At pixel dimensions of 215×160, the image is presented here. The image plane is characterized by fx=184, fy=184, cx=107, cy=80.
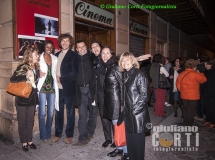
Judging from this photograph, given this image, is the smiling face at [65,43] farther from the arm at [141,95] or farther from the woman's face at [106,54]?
the arm at [141,95]

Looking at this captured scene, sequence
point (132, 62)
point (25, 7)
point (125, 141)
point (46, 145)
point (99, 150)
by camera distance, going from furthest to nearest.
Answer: point (25, 7), point (46, 145), point (99, 150), point (125, 141), point (132, 62)

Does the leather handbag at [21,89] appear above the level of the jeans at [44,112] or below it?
above

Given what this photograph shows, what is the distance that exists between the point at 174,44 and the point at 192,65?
11142 millimetres

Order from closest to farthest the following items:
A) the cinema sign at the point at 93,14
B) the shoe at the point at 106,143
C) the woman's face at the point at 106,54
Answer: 1. the woman's face at the point at 106,54
2. the shoe at the point at 106,143
3. the cinema sign at the point at 93,14

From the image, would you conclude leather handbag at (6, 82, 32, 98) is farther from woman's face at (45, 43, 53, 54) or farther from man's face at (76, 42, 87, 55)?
man's face at (76, 42, 87, 55)

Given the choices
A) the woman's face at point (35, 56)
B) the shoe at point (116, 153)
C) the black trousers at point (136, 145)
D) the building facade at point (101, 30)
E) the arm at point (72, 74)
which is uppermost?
the building facade at point (101, 30)

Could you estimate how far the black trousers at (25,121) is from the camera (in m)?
3.58

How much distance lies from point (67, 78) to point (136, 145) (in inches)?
71.7

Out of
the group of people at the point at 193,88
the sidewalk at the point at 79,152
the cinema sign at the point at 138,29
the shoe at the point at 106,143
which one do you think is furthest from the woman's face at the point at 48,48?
the cinema sign at the point at 138,29

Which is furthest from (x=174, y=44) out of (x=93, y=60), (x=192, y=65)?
(x=93, y=60)

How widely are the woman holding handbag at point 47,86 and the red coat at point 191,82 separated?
3.21m

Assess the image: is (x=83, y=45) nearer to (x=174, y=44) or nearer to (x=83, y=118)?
(x=83, y=118)

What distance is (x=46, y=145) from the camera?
3850 mm

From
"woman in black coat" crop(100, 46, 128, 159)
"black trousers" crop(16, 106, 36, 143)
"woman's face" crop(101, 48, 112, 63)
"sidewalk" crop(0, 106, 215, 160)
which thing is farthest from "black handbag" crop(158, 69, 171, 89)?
"black trousers" crop(16, 106, 36, 143)
